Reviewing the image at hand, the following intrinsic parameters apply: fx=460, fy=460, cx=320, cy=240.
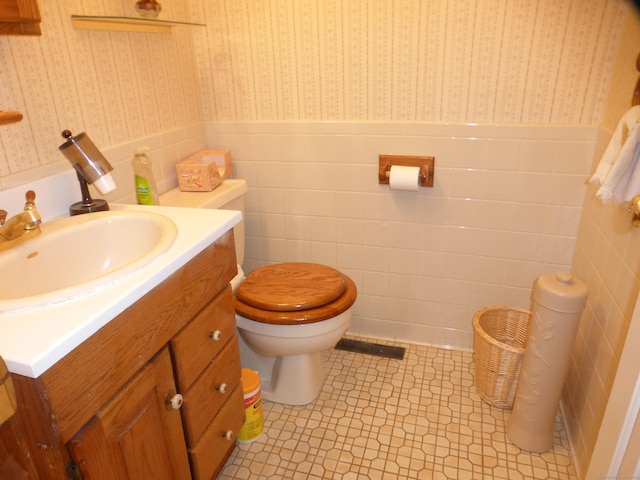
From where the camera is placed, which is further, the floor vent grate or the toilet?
the floor vent grate

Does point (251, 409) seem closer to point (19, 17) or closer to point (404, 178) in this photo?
point (404, 178)

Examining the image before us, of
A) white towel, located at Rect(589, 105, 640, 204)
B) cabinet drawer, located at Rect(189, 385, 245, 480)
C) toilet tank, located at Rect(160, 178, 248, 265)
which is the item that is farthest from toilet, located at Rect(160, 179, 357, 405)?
white towel, located at Rect(589, 105, 640, 204)

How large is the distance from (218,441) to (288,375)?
450 millimetres

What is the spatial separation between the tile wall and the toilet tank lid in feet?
0.56

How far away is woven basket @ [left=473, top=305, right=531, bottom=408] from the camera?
1.54m

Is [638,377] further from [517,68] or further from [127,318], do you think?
[517,68]

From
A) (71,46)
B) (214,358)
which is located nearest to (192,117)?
(71,46)

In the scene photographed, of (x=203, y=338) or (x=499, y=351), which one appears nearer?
(x=203, y=338)

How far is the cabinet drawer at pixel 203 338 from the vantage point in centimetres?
101

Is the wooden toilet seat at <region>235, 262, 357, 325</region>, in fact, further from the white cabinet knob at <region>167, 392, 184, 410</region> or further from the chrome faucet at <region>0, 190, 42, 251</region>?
the chrome faucet at <region>0, 190, 42, 251</region>

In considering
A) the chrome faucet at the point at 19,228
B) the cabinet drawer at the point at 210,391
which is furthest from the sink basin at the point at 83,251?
the cabinet drawer at the point at 210,391

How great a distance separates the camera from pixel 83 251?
1.08 meters

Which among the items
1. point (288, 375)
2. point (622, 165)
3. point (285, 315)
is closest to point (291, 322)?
point (285, 315)

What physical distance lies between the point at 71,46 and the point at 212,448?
44.7 inches
